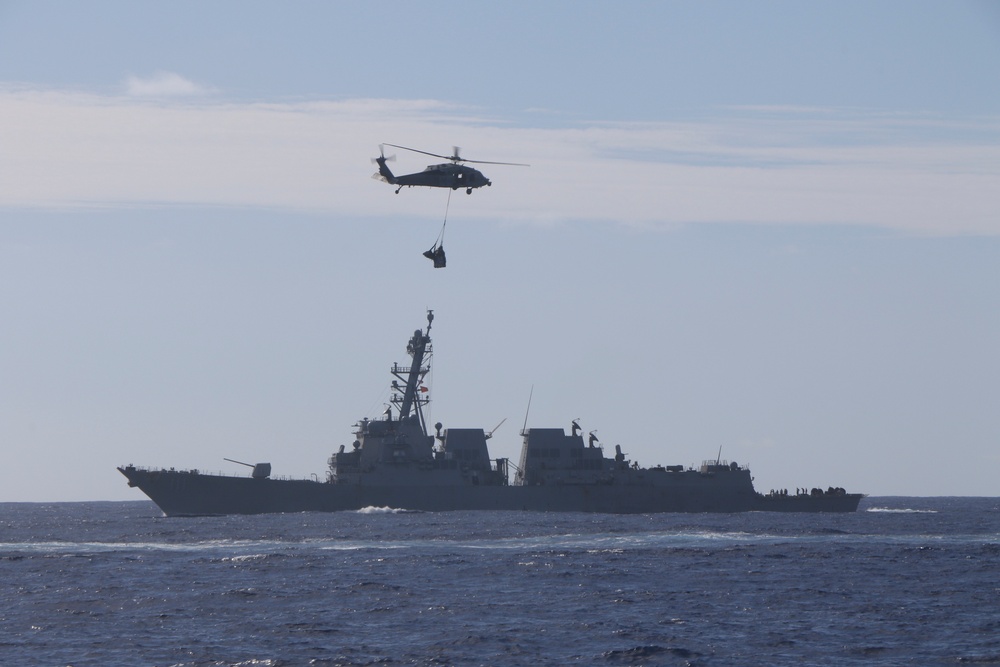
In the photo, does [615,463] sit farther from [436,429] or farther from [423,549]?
[423,549]

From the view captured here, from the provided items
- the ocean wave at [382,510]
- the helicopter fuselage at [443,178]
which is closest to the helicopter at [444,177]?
the helicopter fuselage at [443,178]

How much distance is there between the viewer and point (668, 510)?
61.0 metres

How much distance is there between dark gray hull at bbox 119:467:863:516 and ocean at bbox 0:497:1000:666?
13741mm

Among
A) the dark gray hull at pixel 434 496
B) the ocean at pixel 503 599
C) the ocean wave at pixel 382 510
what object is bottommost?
the ocean at pixel 503 599

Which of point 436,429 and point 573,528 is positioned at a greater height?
point 436,429

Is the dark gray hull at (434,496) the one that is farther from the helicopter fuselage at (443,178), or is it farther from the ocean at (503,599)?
the helicopter fuselage at (443,178)

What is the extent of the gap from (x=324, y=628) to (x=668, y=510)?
40640mm

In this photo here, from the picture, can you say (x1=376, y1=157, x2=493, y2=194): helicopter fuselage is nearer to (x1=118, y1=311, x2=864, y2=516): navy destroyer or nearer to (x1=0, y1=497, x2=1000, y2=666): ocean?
(x1=0, y1=497, x2=1000, y2=666): ocean

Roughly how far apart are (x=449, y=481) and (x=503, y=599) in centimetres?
3393

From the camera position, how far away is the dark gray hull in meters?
57.5

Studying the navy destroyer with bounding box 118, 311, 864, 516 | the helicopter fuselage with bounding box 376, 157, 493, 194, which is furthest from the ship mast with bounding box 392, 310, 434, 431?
the helicopter fuselage with bounding box 376, 157, 493, 194

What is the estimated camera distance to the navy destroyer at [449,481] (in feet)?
190

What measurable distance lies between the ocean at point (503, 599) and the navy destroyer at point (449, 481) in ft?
46.2

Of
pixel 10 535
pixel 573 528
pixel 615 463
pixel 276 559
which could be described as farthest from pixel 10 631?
pixel 615 463
